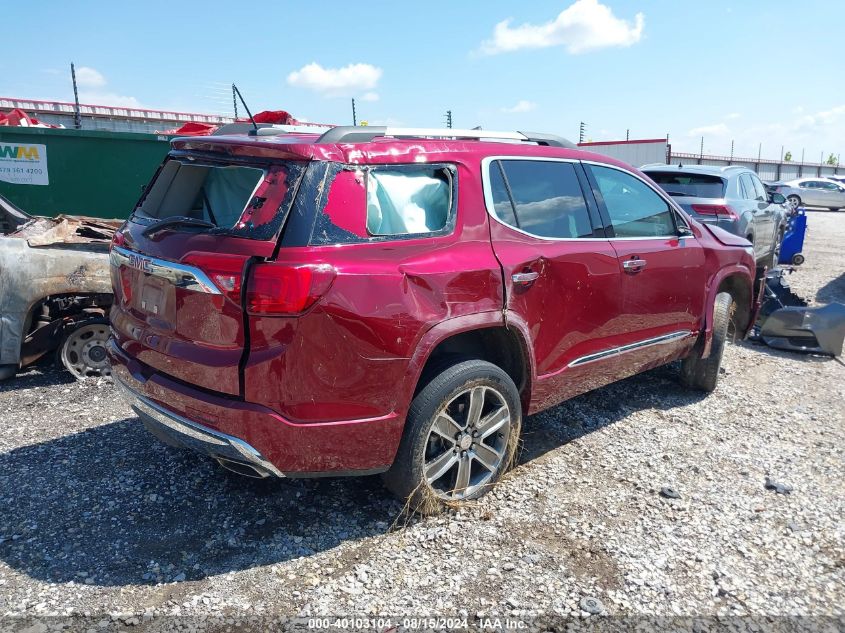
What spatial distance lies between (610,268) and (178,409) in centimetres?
251

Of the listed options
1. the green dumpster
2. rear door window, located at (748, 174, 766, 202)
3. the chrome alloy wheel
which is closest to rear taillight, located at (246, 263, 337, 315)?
the chrome alloy wheel

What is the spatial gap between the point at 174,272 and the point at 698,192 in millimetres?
7432

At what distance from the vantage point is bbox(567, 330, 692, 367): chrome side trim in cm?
383

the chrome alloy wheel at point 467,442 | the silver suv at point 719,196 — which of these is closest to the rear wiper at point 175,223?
the chrome alloy wheel at point 467,442

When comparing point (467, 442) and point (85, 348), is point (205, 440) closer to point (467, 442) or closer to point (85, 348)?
point (467, 442)

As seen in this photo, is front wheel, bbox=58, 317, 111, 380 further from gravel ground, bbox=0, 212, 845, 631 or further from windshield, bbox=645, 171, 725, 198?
windshield, bbox=645, 171, 725, 198

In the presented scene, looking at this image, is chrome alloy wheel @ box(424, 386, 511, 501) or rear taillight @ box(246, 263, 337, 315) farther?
chrome alloy wheel @ box(424, 386, 511, 501)

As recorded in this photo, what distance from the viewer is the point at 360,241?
279 centimetres

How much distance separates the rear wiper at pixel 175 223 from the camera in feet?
9.41

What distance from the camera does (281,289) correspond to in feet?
8.43

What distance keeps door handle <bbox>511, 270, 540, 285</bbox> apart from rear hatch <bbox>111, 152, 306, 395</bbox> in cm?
119

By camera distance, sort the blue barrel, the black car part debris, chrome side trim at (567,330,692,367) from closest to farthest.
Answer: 1. chrome side trim at (567,330,692,367)
2. the black car part debris
3. the blue barrel

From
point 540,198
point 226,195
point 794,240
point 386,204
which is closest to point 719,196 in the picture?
point 794,240

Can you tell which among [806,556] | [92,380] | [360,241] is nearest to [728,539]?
[806,556]
